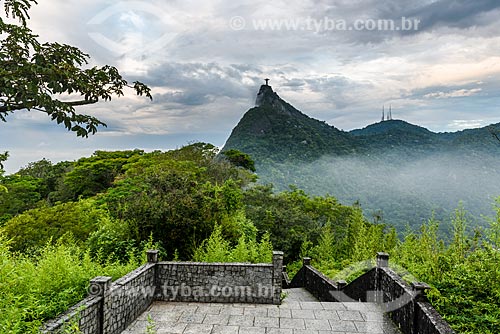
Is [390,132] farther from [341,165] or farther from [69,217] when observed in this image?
[69,217]

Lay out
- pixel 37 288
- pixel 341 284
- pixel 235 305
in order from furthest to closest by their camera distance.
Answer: pixel 341 284 < pixel 235 305 < pixel 37 288

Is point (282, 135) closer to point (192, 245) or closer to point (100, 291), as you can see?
point (192, 245)

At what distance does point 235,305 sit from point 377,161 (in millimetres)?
42699

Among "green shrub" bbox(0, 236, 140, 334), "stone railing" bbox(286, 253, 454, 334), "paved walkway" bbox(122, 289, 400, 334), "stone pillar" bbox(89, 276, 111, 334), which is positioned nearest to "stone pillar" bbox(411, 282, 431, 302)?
"stone railing" bbox(286, 253, 454, 334)

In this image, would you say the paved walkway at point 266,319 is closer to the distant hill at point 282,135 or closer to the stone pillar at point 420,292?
the stone pillar at point 420,292

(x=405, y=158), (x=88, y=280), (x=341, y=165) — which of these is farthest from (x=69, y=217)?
(x=405, y=158)

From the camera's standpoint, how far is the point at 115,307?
17.3 feet

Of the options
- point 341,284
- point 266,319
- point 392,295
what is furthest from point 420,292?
point 341,284

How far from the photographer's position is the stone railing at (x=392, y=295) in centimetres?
478

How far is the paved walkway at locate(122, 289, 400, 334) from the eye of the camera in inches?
218

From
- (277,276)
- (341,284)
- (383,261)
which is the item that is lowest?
(341,284)

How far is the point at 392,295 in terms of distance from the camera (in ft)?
19.8

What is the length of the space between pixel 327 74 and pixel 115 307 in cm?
2033

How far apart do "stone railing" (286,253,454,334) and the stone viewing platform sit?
0.04ft
